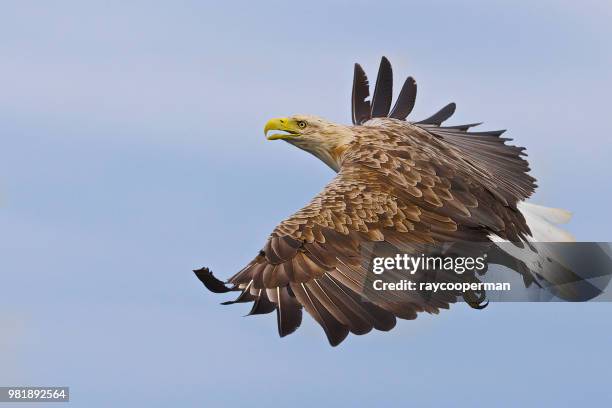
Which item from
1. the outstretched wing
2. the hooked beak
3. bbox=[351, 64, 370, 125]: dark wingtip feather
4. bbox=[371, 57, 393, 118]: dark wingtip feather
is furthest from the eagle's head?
bbox=[371, 57, 393, 118]: dark wingtip feather

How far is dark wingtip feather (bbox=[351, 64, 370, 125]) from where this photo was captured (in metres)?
21.1

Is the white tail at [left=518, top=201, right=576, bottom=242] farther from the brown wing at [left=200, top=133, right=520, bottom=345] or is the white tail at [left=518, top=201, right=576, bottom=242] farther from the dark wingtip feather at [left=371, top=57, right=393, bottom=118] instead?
the dark wingtip feather at [left=371, top=57, right=393, bottom=118]

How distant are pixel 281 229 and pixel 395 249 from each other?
1.41 metres

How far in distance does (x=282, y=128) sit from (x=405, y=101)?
123 inches

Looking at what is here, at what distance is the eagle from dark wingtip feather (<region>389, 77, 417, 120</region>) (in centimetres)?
174

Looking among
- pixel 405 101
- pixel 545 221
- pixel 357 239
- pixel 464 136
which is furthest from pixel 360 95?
pixel 357 239

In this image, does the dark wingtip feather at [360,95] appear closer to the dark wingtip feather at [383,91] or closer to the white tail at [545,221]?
the dark wingtip feather at [383,91]

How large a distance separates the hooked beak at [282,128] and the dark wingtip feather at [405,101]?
8.60 feet

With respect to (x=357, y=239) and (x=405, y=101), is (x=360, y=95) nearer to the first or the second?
(x=405, y=101)

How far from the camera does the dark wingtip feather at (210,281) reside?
14688 mm

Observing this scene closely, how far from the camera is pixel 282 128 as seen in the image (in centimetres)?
1905

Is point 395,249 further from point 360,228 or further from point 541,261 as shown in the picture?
point 541,261

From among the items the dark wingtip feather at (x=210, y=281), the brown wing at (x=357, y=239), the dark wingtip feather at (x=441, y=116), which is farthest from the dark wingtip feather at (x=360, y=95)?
the dark wingtip feather at (x=210, y=281)

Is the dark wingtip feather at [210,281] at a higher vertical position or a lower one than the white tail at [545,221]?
lower
